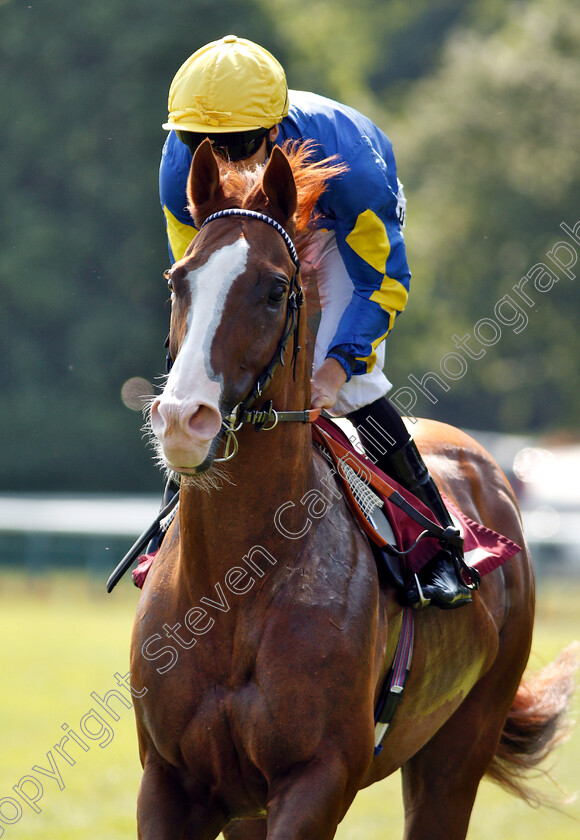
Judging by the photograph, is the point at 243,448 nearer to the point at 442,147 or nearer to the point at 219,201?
the point at 219,201

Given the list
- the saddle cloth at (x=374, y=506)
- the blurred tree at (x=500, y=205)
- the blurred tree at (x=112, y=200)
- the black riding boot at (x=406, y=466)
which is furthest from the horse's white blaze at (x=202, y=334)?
the blurred tree at (x=500, y=205)

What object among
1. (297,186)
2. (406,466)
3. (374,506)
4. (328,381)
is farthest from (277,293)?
(406,466)

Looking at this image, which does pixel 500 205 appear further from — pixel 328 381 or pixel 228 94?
pixel 228 94

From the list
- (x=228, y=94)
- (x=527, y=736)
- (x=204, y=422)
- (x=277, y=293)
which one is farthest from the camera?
(x=527, y=736)

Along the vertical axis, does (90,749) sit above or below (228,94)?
below

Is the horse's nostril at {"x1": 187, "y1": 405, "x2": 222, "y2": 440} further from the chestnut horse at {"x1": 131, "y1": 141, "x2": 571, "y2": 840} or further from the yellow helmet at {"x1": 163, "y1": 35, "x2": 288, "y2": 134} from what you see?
the yellow helmet at {"x1": 163, "y1": 35, "x2": 288, "y2": 134}

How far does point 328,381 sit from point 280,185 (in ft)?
2.09

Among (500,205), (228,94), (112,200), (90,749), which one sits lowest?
(112,200)

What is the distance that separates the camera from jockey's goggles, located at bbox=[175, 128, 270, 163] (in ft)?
11.6

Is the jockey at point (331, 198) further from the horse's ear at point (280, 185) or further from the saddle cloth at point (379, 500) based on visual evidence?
the horse's ear at point (280, 185)

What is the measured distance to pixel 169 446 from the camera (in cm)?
284

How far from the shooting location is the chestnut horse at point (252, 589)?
3076 millimetres

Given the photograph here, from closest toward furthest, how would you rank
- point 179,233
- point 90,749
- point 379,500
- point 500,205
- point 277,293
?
point 277,293, point 179,233, point 379,500, point 90,749, point 500,205

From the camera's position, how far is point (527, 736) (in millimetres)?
5344
